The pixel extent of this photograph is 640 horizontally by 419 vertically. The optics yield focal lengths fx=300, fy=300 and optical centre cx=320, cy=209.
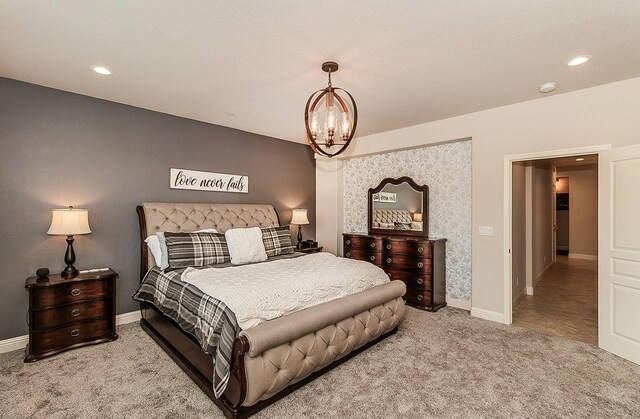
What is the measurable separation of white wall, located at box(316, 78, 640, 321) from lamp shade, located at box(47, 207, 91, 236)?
365cm

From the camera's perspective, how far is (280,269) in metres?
3.05

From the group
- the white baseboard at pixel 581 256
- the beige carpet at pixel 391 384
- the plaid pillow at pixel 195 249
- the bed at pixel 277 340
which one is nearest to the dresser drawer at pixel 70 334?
the beige carpet at pixel 391 384

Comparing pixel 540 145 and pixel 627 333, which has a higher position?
pixel 540 145

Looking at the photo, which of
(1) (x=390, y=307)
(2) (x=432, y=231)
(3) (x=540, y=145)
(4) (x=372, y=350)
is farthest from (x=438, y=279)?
(3) (x=540, y=145)

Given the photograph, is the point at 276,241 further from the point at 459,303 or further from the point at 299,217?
the point at 459,303

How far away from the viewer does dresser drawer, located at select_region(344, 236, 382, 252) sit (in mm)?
4824

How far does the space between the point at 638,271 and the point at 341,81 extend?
10.9ft

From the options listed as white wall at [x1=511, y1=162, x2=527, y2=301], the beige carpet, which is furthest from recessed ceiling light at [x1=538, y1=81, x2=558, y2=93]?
the beige carpet

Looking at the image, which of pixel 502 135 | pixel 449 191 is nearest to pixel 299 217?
pixel 449 191

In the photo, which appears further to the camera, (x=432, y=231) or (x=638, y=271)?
(x=432, y=231)

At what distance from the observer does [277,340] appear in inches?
83.0

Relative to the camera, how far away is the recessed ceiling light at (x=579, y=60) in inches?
101

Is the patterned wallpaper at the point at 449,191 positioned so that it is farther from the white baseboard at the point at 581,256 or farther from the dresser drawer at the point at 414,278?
the white baseboard at the point at 581,256

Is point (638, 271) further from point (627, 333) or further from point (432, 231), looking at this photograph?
point (432, 231)
